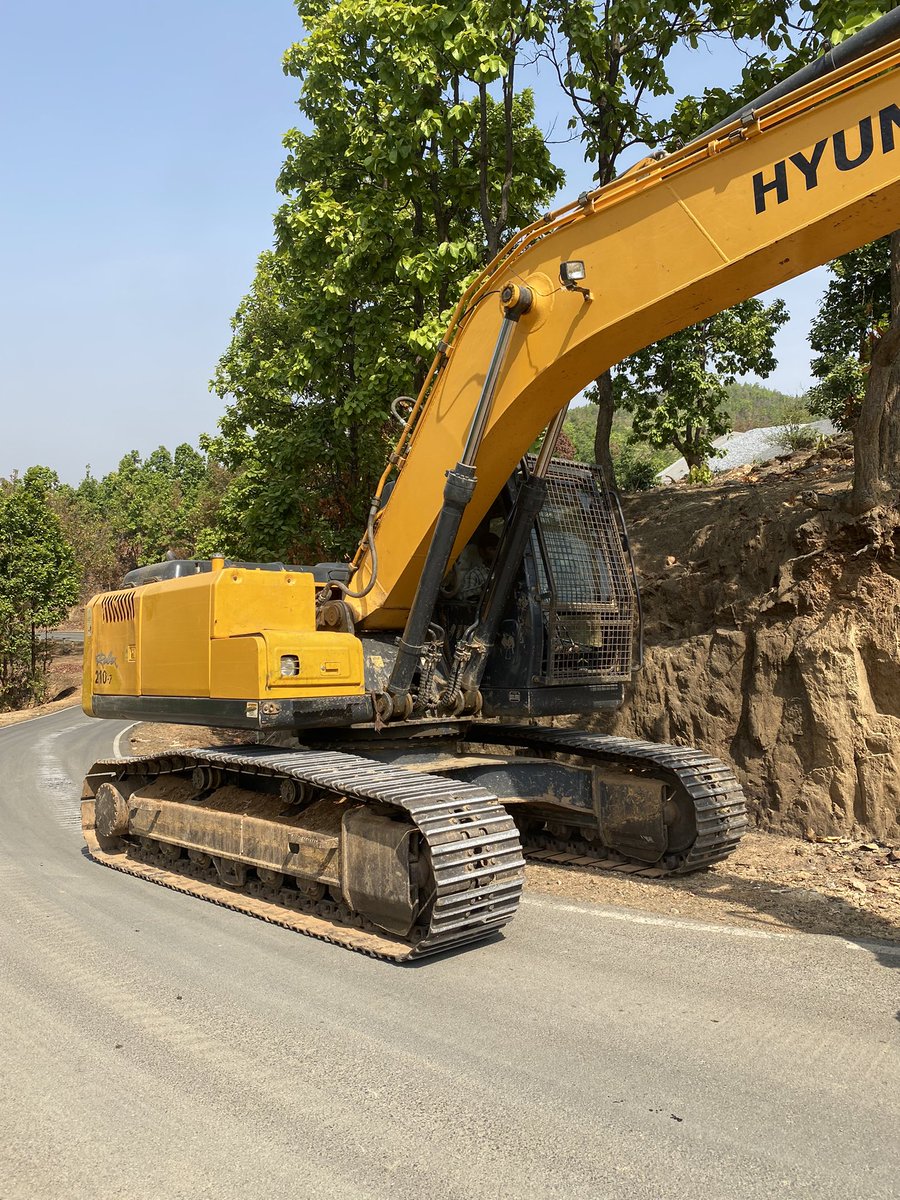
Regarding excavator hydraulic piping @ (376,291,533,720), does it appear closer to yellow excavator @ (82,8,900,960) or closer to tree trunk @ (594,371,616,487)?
yellow excavator @ (82,8,900,960)

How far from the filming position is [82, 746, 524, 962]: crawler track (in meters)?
5.30

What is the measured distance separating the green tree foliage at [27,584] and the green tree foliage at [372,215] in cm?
2330

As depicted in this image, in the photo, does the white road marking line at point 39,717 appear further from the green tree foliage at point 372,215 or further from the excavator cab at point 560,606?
the excavator cab at point 560,606

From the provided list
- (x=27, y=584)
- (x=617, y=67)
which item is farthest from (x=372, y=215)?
(x=27, y=584)

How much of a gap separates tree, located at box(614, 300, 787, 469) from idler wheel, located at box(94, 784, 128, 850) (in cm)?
1335

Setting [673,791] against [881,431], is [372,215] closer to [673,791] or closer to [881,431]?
[881,431]

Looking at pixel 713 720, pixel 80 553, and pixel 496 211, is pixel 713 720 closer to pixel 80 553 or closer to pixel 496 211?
pixel 496 211

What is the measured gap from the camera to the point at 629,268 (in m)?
5.55

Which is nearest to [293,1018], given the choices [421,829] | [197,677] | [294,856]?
[421,829]

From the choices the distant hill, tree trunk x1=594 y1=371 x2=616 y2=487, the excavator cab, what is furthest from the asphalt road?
the distant hill

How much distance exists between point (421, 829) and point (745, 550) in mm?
5850

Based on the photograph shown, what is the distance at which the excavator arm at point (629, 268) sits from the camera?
473 cm

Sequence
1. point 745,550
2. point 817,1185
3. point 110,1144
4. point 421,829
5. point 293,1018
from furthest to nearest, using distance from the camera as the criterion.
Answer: point 745,550
point 421,829
point 293,1018
point 110,1144
point 817,1185

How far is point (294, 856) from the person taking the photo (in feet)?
20.7
